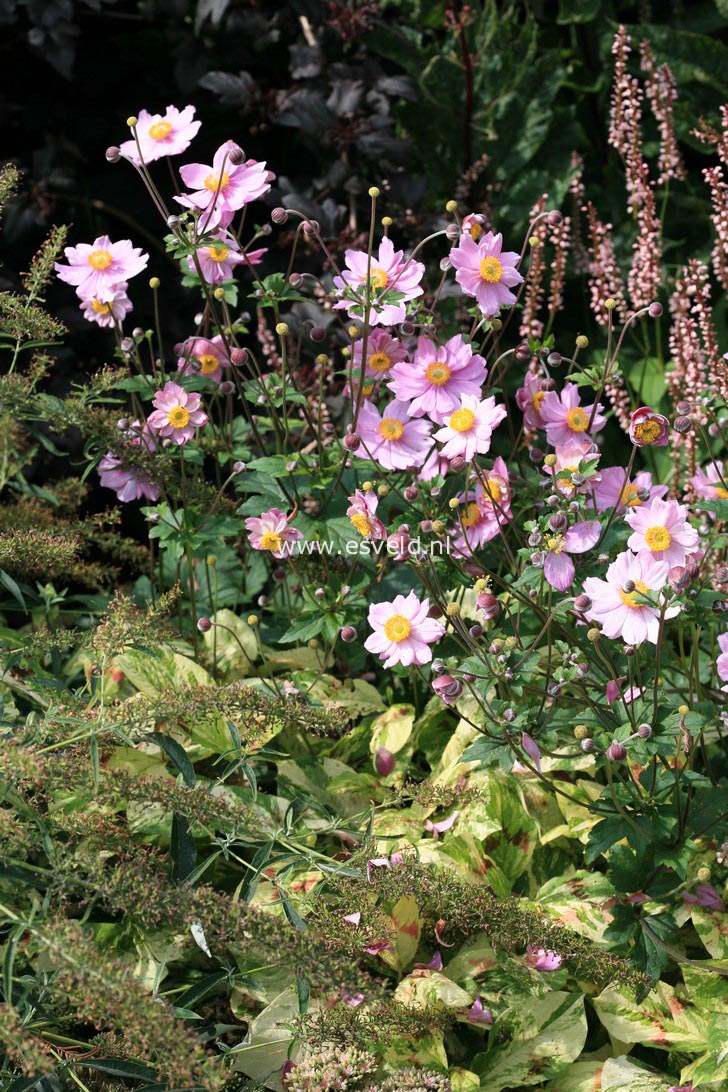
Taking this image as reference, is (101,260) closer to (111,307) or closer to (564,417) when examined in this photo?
(111,307)

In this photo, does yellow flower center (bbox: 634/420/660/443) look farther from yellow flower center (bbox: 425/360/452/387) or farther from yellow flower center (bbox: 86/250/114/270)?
yellow flower center (bbox: 86/250/114/270)

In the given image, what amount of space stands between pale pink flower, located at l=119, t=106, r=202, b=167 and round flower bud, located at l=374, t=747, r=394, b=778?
93 cm

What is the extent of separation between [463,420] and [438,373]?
0.10m

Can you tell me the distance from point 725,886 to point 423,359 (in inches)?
32.3

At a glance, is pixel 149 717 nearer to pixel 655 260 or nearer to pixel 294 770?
pixel 294 770

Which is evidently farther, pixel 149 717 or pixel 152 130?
pixel 152 130

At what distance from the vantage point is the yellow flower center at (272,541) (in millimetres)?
1646

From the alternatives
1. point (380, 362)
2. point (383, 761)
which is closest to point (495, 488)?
point (380, 362)

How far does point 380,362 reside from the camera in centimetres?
169

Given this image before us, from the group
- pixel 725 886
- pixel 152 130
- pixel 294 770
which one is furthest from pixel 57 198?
pixel 725 886

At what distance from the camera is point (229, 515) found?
1902 mm

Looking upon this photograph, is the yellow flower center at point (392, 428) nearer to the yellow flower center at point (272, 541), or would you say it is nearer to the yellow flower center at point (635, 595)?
the yellow flower center at point (272, 541)

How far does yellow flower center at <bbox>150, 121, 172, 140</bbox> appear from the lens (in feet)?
5.58

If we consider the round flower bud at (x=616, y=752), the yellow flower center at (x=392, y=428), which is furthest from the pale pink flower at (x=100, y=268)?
the round flower bud at (x=616, y=752)
